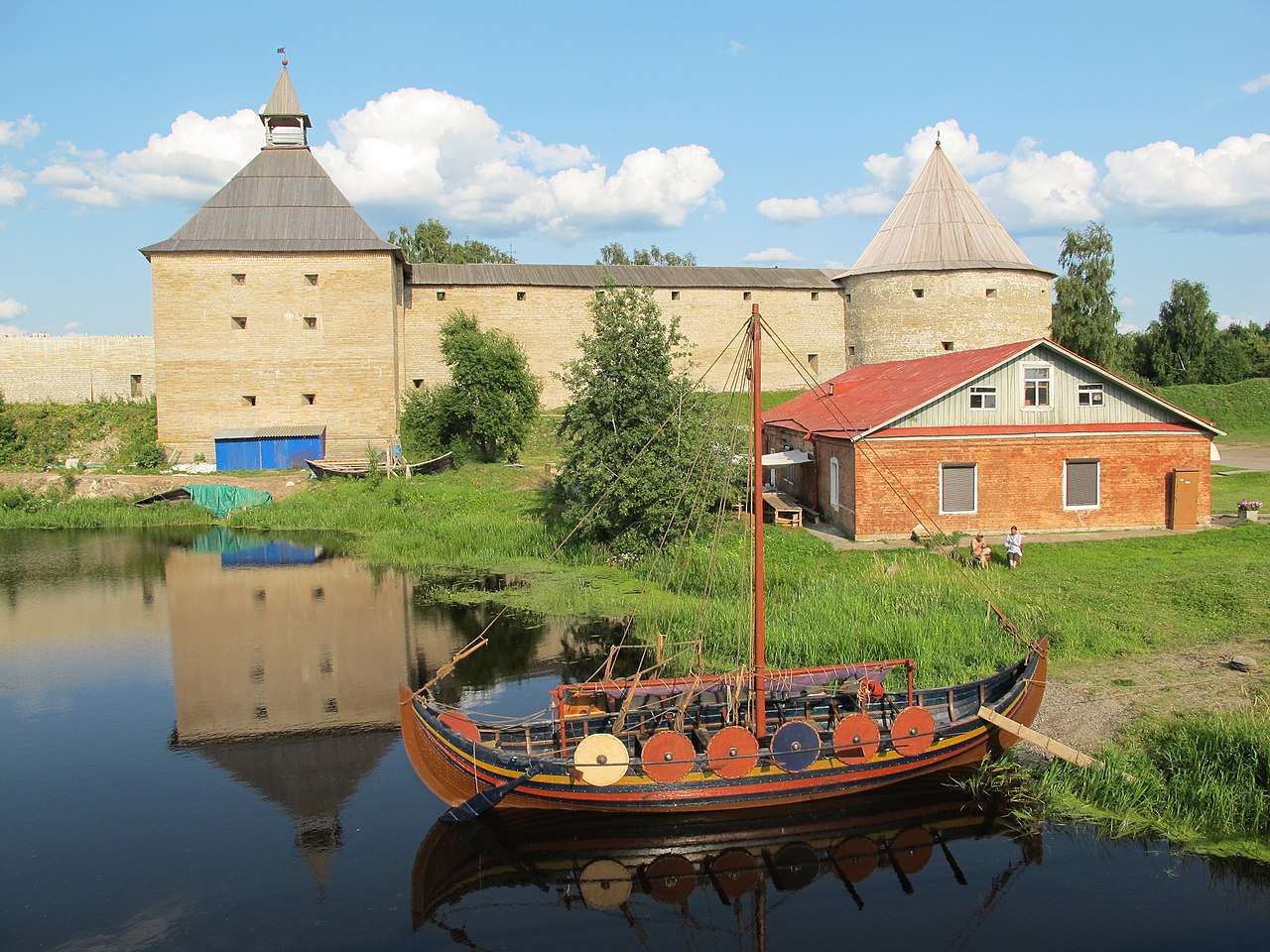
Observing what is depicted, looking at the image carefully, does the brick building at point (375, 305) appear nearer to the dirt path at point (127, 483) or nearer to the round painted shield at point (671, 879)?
the dirt path at point (127, 483)

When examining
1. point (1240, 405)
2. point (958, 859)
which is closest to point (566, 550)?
point (958, 859)

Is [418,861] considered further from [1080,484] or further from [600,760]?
[1080,484]

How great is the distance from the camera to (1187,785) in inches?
317

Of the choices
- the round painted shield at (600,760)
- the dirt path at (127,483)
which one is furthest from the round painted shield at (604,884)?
the dirt path at (127,483)

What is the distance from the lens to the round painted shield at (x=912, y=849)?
7.98 metres

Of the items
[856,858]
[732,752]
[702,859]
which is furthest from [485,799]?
[856,858]

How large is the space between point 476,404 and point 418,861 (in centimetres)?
2139

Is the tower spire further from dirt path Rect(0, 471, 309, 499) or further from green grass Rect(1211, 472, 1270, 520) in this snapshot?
green grass Rect(1211, 472, 1270, 520)

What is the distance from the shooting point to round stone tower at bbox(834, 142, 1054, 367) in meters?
35.4

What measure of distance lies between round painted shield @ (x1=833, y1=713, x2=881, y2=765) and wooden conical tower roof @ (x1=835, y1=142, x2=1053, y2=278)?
29.5 metres

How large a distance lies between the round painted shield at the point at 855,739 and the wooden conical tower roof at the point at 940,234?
29.5 m

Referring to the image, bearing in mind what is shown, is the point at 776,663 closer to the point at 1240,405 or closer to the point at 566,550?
the point at 566,550

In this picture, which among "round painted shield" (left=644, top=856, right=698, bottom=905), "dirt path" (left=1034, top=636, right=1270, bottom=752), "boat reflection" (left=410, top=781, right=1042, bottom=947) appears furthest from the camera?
"dirt path" (left=1034, top=636, right=1270, bottom=752)

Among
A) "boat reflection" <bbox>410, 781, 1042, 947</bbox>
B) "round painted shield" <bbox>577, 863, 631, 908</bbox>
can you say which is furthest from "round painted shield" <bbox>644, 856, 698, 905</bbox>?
"round painted shield" <bbox>577, 863, 631, 908</bbox>
